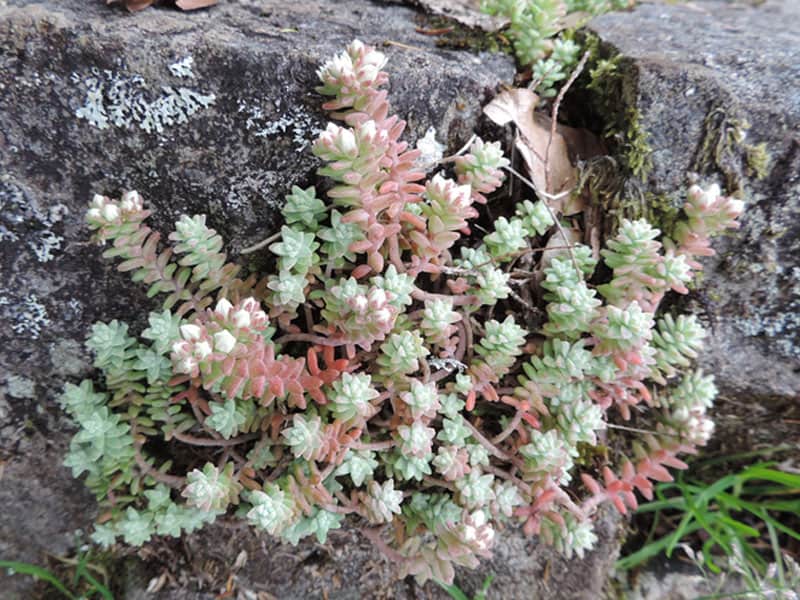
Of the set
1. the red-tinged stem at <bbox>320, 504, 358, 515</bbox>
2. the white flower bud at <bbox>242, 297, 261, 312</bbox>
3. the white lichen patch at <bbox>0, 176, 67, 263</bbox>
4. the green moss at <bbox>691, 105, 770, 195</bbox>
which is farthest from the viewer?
the green moss at <bbox>691, 105, 770, 195</bbox>

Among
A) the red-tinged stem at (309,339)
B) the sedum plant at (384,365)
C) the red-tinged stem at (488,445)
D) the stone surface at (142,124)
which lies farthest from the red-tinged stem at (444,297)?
the stone surface at (142,124)

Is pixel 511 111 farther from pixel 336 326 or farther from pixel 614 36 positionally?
pixel 336 326

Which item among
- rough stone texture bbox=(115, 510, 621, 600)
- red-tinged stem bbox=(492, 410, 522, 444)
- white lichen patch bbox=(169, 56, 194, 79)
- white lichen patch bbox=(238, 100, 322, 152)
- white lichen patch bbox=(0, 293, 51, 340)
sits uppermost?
white lichen patch bbox=(169, 56, 194, 79)

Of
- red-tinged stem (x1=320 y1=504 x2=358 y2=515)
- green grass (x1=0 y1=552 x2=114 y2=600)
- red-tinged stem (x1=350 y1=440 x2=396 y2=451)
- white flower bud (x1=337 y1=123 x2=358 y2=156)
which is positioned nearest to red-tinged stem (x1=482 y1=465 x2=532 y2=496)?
red-tinged stem (x1=350 y1=440 x2=396 y2=451)

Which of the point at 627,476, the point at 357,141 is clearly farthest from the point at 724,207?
the point at 357,141

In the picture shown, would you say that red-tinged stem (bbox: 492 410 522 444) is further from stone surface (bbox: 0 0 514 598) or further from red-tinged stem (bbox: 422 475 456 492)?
stone surface (bbox: 0 0 514 598)

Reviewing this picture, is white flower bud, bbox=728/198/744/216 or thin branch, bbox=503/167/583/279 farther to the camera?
thin branch, bbox=503/167/583/279

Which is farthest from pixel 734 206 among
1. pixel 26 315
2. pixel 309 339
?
pixel 26 315
